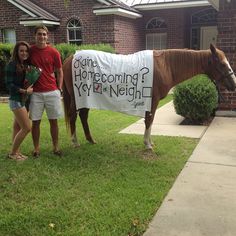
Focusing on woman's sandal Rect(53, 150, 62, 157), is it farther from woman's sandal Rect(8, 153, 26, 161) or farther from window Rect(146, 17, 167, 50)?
window Rect(146, 17, 167, 50)

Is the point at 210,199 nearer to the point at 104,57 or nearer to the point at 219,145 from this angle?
the point at 219,145

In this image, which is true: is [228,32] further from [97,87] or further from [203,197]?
[203,197]

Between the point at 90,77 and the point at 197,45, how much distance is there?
42.6ft

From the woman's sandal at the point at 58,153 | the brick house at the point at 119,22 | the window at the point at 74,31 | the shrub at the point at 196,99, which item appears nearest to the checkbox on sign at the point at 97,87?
the woman's sandal at the point at 58,153

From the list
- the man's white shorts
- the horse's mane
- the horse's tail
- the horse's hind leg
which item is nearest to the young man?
the man's white shorts

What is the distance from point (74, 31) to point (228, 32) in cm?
969

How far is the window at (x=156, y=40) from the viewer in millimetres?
17559

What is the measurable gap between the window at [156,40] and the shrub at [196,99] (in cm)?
1019

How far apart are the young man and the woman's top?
200 millimetres

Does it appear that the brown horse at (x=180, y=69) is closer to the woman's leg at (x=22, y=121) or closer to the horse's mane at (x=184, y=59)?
the horse's mane at (x=184, y=59)

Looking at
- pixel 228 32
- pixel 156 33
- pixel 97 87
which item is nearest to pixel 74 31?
pixel 156 33

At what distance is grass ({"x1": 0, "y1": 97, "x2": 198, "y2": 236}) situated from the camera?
343 centimetres

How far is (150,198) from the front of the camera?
3.95m

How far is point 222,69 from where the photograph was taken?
17.7ft
